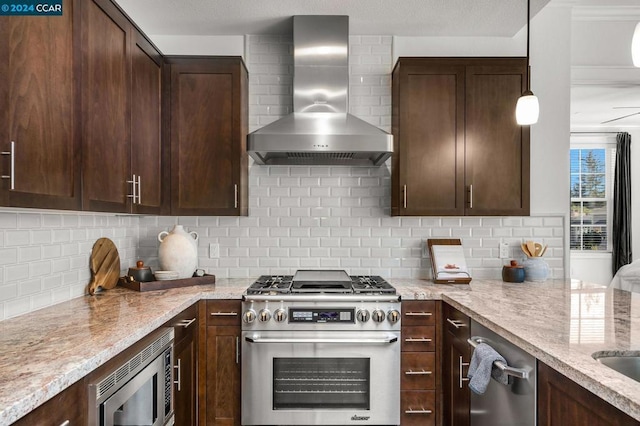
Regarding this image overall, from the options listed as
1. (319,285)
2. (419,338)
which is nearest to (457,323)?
(419,338)

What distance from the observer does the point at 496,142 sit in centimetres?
319

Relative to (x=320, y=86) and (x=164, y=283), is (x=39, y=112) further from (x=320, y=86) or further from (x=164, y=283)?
(x=320, y=86)

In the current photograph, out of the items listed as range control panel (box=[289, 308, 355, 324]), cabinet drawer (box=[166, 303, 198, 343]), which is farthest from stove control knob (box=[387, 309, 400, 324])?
cabinet drawer (box=[166, 303, 198, 343])

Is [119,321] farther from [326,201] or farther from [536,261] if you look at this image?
[536,261]

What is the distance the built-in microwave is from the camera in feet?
5.11

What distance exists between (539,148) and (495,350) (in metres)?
2.07

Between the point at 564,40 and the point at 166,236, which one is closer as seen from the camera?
A: the point at 166,236

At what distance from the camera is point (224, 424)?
281 centimetres

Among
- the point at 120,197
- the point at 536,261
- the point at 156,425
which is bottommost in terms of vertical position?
the point at 156,425

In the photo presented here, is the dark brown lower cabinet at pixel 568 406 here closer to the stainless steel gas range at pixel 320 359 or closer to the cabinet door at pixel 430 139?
the stainless steel gas range at pixel 320 359

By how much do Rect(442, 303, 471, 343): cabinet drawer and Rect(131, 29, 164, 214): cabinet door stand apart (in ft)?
6.14

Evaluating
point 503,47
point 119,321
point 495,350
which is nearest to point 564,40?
point 503,47

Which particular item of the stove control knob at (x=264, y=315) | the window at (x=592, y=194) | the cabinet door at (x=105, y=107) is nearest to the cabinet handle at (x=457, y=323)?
the stove control knob at (x=264, y=315)

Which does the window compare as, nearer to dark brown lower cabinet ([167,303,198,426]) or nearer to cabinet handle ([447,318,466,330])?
cabinet handle ([447,318,466,330])
